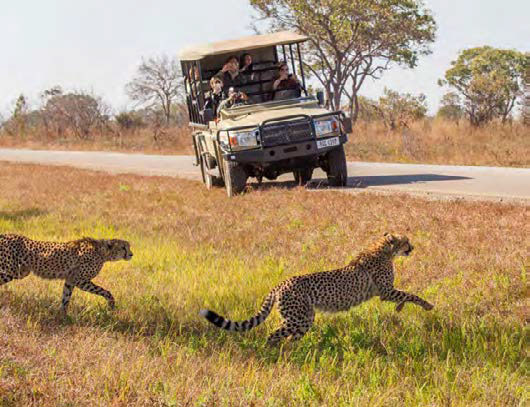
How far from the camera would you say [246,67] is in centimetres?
1434

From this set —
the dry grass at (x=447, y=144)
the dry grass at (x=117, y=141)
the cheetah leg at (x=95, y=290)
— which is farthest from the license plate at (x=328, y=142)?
the dry grass at (x=117, y=141)

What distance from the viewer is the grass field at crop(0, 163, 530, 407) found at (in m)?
4.32

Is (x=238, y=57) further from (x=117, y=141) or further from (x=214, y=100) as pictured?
(x=117, y=141)

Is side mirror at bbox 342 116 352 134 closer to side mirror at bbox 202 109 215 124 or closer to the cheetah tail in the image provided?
side mirror at bbox 202 109 215 124

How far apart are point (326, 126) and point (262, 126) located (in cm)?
107

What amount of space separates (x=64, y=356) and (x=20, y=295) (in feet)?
6.81

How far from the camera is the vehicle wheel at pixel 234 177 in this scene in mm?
13125

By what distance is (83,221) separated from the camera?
37.6 ft

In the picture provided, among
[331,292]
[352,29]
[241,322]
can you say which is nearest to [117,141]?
[352,29]

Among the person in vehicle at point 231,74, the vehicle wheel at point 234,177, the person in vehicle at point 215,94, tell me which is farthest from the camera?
the person in vehicle at point 231,74

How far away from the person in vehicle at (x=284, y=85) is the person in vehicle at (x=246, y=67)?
1.51 ft

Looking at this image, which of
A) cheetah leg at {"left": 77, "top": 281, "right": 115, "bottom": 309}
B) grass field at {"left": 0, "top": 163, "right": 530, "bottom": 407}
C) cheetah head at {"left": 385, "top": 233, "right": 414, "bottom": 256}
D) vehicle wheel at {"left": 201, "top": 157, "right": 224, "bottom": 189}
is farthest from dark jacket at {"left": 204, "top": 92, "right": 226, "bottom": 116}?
cheetah head at {"left": 385, "top": 233, "right": 414, "bottom": 256}

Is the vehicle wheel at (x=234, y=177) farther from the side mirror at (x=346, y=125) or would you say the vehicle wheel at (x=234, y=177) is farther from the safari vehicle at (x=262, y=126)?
the side mirror at (x=346, y=125)

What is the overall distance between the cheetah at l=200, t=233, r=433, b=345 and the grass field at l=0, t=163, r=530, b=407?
149 millimetres
